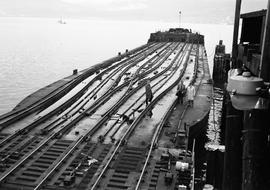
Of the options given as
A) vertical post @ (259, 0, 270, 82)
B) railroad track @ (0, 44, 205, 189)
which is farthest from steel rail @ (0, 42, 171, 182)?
vertical post @ (259, 0, 270, 82)

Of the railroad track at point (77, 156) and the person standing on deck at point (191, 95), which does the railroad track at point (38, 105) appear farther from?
the person standing on deck at point (191, 95)

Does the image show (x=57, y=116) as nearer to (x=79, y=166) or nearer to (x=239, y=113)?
(x=79, y=166)

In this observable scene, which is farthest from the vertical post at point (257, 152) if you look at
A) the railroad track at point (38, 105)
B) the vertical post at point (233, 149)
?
the railroad track at point (38, 105)

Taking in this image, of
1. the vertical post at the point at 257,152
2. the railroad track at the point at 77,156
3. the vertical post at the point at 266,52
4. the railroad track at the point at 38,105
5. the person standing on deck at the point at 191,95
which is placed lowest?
the railroad track at the point at 77,156

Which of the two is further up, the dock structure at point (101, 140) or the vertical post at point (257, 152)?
the vertical post at point (257, 152)

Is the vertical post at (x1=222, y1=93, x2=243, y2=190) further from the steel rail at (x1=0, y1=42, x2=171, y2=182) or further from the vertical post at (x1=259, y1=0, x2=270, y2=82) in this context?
the steel rail at (x1=0, y1=42, x2=171, y2=182)

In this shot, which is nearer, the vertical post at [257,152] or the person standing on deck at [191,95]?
the vertical post at [257,152]
